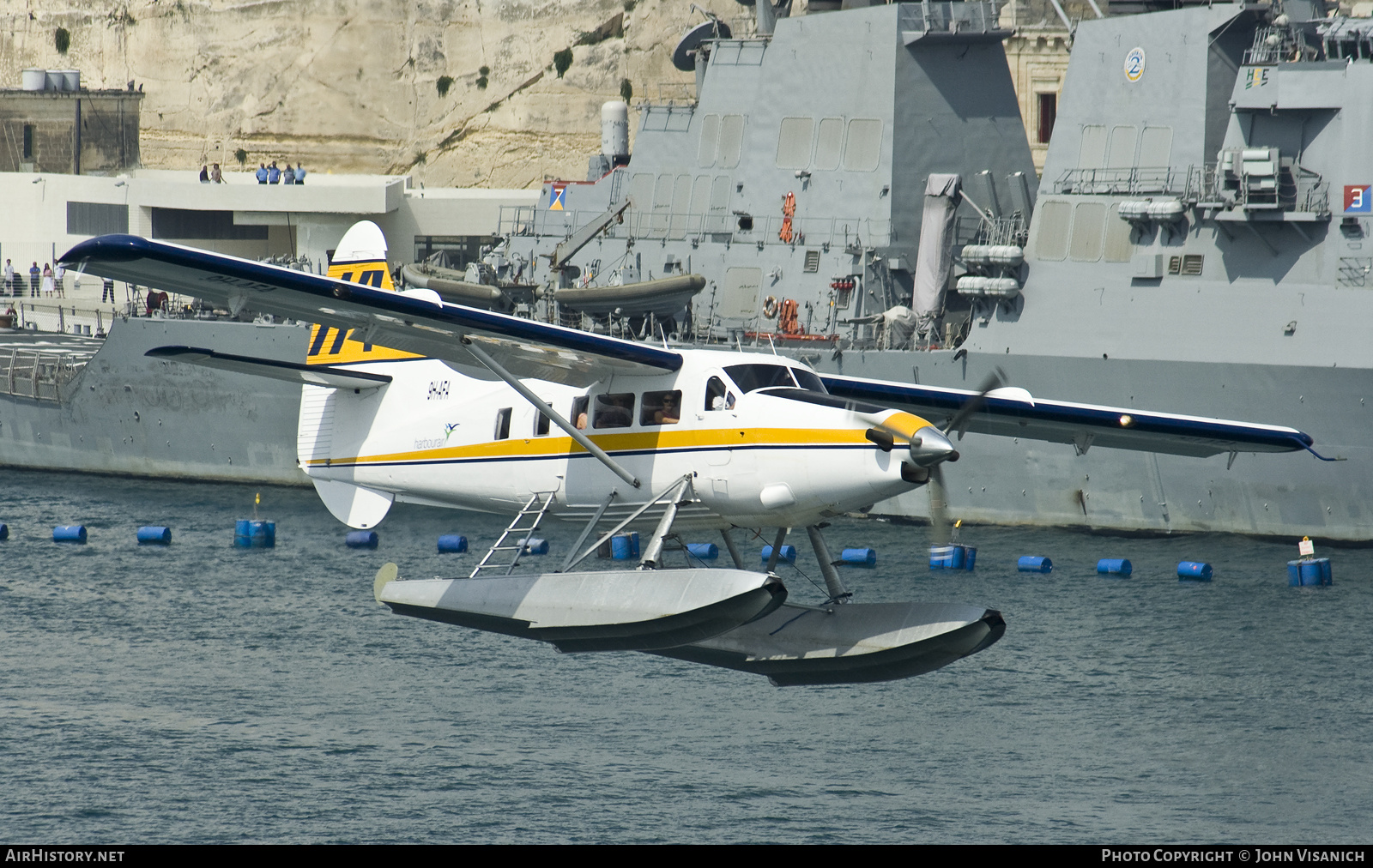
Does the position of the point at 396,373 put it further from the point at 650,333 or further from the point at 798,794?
the point at 650,333

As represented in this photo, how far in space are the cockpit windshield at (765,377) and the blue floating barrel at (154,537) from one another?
24.4m

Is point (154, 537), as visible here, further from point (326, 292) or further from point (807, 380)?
point (807, 380)

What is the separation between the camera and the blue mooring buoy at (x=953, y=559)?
121 ft

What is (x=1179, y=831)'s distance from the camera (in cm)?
2395

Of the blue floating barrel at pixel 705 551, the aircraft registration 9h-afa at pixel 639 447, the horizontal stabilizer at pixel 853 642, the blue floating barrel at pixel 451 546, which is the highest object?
the aircraft registration 9h-afa at pixel 639 447

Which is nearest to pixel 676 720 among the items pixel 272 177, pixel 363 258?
pixel 363 258

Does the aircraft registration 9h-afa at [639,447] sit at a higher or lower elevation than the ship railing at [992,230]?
lower

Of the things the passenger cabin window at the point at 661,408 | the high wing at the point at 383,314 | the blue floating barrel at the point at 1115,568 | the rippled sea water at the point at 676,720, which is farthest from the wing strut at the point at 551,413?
the blue floating barrel at the point at 1115,568

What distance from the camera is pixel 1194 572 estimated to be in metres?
35.5

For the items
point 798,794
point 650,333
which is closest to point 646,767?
point 798,794

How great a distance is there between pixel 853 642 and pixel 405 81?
66375 mm

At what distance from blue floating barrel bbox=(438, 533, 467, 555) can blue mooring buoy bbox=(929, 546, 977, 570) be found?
10.9 meters

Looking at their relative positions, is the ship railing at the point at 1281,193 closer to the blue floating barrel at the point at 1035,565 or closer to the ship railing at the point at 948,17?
the blue floating barrel at the point at 1035,565

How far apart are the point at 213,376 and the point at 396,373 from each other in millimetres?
26267
